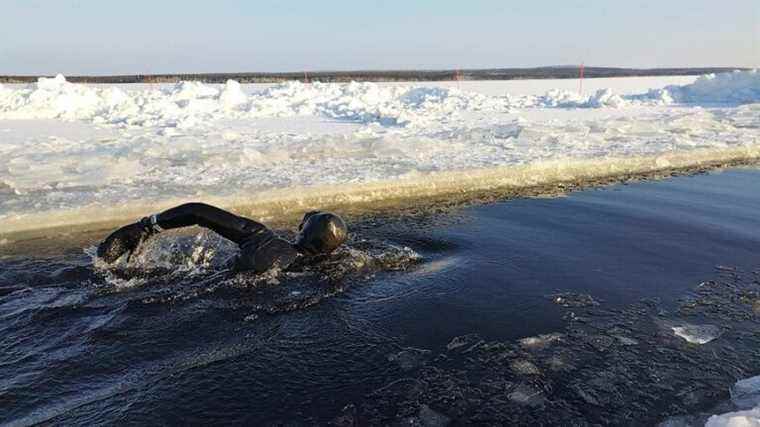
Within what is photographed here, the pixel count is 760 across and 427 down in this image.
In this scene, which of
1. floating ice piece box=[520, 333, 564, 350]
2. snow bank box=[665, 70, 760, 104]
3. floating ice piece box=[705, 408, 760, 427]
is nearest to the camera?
floating ice piece box=[705, 408, 760, 427]

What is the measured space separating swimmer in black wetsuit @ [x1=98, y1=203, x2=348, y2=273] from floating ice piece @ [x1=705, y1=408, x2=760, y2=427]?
348cm

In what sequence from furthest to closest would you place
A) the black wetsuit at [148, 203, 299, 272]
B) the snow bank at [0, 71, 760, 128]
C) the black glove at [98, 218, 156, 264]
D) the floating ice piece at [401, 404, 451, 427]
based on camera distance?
the snow bank at [0, 71, 760, 128] → the black glove at [98, 218, 156, 264] → the black wetsuit at [148, 203, 299, 272] → the floating ice piece at [401, 404, 451, 427]

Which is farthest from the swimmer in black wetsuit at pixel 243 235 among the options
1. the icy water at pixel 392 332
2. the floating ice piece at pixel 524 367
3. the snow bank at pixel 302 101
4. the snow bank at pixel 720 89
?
the snow bank at pixel 720 89

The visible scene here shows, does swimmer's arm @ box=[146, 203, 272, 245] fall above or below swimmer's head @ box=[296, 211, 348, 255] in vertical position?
above

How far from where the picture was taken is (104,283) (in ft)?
16.1

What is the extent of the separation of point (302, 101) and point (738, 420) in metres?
22.9

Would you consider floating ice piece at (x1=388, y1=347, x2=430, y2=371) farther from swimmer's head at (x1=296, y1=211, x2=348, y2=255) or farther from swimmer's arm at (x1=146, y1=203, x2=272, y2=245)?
swimmer's arm at (x1=146, y1=203, x2=272, y2=245)

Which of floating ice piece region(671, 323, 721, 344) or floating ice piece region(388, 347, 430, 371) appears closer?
floating ice piece region(388, 347, 430, 371)

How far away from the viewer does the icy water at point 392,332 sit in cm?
315

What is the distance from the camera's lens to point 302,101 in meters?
24.1

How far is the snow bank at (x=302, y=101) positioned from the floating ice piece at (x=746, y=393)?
14.9m

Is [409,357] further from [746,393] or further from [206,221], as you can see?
[206,221]

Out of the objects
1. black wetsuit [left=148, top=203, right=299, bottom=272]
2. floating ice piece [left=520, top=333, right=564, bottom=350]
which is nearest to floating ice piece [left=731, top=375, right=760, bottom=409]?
floating ice piece [left=520, top=333, right=564, bottom=350]

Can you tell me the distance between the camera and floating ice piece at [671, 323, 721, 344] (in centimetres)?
386
